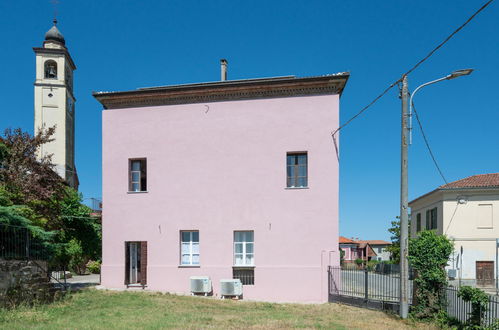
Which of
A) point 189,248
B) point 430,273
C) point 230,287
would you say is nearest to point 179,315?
point 230,287

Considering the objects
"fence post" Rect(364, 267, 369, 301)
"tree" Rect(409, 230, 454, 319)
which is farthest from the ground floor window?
"tree" Rect(409, 230, 454, 319)

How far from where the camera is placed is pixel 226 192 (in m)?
17.7

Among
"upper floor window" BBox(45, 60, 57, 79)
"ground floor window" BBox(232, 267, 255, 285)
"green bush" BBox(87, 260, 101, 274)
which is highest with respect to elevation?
"upper floor window" BBox(45, 60, 57, 79)

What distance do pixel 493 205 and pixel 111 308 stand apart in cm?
2810

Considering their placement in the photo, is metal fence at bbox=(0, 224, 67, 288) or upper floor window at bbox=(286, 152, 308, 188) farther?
upper floor window at bbox=(286, 152, 308, 188)

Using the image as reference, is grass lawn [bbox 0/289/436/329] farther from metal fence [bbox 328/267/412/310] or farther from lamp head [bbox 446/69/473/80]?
lamp head [bbox 446/69/473/80]

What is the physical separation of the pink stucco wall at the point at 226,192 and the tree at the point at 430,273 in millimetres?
4499

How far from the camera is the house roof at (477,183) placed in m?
30.9

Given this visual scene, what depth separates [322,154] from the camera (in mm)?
17031

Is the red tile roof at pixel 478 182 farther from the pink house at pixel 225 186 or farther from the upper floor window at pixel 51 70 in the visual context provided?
the upper floor window at pixel 51 70

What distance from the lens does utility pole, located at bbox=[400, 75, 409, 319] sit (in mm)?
12320

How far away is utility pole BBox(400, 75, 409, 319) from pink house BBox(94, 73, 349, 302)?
425 centimetres

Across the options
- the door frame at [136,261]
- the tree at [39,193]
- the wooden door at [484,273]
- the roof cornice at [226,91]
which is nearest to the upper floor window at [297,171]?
the roof cornice at [226,91]

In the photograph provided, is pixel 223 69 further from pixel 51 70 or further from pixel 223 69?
pixel 51 70
